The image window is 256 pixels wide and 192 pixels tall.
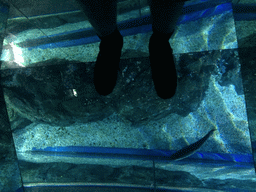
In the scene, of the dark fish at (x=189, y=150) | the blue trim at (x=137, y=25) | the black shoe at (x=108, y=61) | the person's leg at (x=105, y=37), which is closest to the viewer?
the person's leg at (x=105, y=37)

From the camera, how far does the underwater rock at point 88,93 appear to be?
202 centimetres

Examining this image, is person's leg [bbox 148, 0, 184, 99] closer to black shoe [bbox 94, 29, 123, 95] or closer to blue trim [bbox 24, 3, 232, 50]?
black shoe [bbox 94, 29, 123, 95]

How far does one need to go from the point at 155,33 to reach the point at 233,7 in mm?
1396

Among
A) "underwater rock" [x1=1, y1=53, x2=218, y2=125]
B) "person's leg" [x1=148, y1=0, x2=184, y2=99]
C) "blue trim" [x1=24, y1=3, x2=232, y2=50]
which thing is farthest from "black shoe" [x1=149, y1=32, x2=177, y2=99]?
"blue trim" [x1=24, y1=3, x2=232, y2=50]

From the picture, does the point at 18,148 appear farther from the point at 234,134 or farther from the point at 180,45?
the point at 234,134

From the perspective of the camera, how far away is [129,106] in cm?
207

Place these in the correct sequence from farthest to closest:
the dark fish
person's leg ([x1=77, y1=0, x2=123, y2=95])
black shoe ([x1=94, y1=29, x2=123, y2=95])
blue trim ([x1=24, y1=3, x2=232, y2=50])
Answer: blue trim ([x1=24, y1=3, x2=232, y2=50]) < the dark fish < black shoe ([x1=94, y1=29, x2=123, y2=95]) < person's leg ([x1=77, y1=0, x2=123, y2=95])

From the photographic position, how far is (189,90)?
6.59 ft

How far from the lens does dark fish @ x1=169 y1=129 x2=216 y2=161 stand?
195 centimetres

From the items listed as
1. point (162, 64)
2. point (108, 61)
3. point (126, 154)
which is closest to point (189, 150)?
point (126, 154)

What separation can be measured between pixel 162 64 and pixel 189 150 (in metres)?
1.20

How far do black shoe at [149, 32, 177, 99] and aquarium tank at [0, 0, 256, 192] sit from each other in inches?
9.5

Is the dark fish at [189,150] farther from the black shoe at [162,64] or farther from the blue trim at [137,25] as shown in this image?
the blue trim at [137,25]

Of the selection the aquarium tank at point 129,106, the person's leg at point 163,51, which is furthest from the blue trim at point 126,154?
the person's leg at point 163,51
